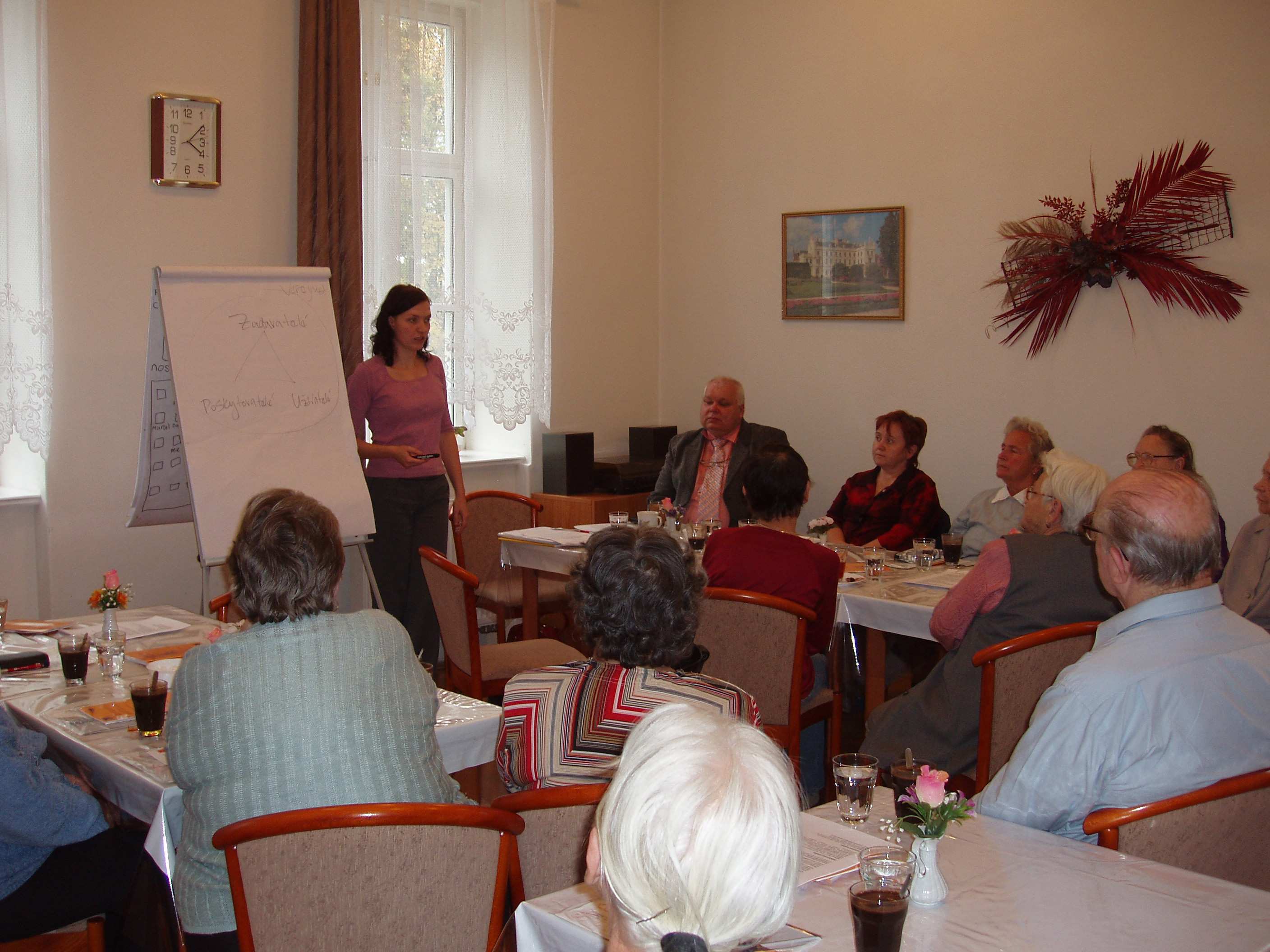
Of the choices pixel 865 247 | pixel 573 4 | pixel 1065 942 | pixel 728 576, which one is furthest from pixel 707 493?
pixel 1065 942

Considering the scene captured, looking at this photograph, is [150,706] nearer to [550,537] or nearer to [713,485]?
[550,537]

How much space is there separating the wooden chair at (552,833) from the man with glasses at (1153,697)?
684mm

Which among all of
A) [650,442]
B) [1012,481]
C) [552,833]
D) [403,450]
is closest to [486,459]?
[650,442]

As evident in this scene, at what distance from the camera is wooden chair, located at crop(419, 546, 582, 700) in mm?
3635

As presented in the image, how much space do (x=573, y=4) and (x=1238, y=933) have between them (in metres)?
5.81

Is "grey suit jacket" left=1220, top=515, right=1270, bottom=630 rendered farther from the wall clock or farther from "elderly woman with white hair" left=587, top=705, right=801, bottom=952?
the wall clock

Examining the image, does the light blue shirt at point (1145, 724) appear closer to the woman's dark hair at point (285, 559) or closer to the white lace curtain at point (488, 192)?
the woman's dark hair at point (285, 559)

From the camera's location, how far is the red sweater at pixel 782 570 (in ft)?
10.8

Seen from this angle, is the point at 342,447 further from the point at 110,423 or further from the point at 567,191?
the point at 567,191

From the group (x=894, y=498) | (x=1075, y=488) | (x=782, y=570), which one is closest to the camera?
(x=1075, y=488)

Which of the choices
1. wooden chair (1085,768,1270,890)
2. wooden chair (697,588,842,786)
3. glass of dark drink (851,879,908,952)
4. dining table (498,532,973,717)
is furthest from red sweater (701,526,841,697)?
glass of dark drink (851,879,908,952)

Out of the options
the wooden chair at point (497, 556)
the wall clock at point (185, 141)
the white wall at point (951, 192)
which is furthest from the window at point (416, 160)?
the white wall at point (951, 192)

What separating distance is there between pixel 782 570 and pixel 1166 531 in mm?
1408

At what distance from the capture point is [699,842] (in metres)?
0.98
